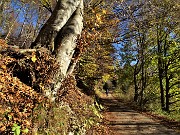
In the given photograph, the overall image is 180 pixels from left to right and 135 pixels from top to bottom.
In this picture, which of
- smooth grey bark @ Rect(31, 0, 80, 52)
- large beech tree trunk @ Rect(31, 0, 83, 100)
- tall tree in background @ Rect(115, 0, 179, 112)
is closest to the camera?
large beech tree trunk @ Rect(31, 0, 83, 100)

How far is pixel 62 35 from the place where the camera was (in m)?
7.54

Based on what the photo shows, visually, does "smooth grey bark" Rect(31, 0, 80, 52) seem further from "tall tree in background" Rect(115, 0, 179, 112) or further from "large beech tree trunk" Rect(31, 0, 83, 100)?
"tall tree in background" Rect(115, 0, 179, 112)

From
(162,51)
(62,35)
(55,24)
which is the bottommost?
(62,35)

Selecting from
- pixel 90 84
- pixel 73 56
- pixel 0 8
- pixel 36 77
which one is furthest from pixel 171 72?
pixel 36 77

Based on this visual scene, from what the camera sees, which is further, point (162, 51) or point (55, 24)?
point (162, 51)

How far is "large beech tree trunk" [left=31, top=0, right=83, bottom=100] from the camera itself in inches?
280

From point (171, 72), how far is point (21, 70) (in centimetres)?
2489

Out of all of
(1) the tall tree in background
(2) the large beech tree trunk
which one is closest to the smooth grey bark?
(2) the large beech tree trunk

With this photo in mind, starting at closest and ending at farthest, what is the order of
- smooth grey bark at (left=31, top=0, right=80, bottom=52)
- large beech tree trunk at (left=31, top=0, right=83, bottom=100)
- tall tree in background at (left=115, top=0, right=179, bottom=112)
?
large beech tree trunk at (left=31, top=0, right=83, bottom=100) < smooth grey bark at (left=31, top=0, right=80, bottom=52) < tall tree in background at (left=115, top=0, right=179, bottom=112)

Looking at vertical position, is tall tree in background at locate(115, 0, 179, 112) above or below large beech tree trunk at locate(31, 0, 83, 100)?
above

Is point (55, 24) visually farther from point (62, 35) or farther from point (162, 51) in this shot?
point (162, 51)

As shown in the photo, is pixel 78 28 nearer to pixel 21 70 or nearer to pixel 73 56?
pixel 73 56

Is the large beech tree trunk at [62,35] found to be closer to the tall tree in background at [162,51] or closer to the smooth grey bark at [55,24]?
the smooth grey bark at [55,24]

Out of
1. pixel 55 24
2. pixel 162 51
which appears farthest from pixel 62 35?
pixel 162 51
